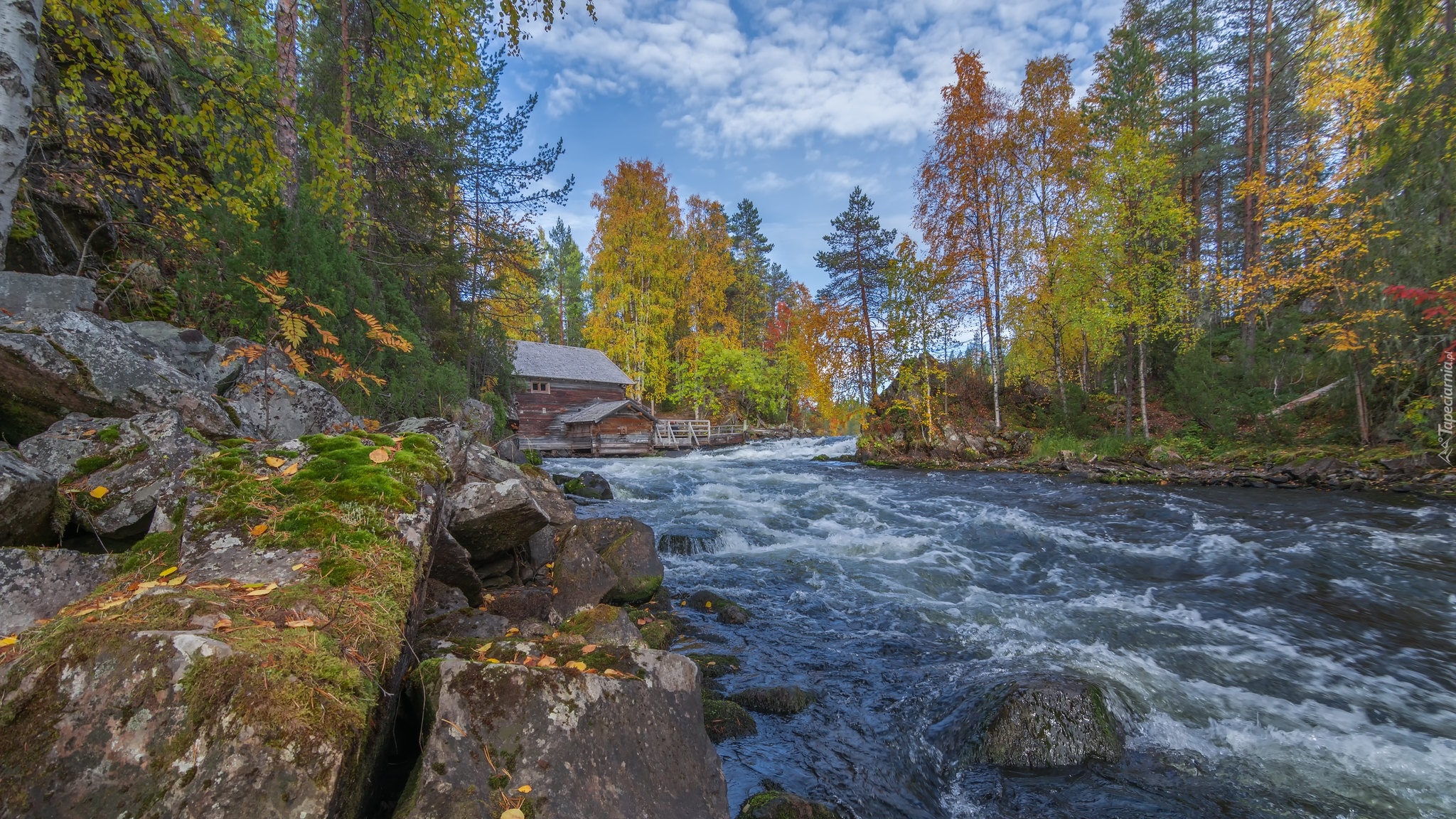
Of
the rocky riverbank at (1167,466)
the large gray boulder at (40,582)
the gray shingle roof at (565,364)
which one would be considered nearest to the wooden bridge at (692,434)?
the gray shingle roof at (565,364)

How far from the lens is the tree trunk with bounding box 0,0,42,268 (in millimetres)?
3740

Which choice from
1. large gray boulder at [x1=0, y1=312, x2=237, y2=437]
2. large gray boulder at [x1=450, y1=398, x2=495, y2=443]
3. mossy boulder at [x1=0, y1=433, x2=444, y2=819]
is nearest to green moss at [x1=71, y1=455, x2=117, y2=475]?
large gray boulder at [x1=0, y1=312, x2=237, y2=437]

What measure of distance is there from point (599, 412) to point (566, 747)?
2799 cm

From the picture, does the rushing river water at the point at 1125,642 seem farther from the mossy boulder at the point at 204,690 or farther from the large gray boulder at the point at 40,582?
the large gray boulder at the point at 40,582

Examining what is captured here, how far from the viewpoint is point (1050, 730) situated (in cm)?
386

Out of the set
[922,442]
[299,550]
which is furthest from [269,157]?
[922,442]

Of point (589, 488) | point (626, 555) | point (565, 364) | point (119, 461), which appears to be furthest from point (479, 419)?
point (565, 364)

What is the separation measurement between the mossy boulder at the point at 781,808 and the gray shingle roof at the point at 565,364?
28266 mm

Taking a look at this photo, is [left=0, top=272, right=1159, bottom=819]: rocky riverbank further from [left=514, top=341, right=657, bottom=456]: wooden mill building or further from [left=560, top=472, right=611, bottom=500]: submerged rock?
[left=514, top=341, right=657, bottom=456]: wooden mill building

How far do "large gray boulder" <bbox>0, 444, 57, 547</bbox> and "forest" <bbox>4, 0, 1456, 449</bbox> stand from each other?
2.86 metres

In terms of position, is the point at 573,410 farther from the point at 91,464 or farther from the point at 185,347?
the point at 91,464

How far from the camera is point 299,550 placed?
2.54 meters

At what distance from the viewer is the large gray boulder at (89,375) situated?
379 centimetres

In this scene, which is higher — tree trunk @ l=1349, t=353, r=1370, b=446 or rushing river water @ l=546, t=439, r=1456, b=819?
tree trunk @ l=1349, t=353, r=1370, b=446
